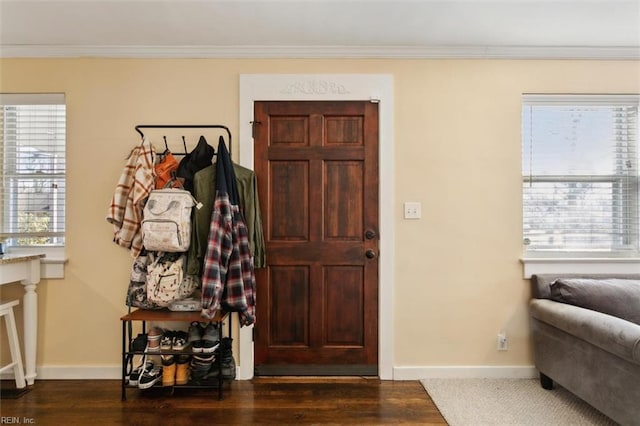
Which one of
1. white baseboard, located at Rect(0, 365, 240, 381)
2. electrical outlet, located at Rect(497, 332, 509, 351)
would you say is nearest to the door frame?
electrical outlet, located at Rect(497, 332, 509, 351)

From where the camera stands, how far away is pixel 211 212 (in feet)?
7.81

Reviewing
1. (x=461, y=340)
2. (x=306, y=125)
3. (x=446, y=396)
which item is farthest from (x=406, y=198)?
(x=446, y=396)

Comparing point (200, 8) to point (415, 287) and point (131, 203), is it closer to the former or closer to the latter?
point (131, 203)

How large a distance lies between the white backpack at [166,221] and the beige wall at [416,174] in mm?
518

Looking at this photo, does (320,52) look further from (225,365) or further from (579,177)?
(225,365)

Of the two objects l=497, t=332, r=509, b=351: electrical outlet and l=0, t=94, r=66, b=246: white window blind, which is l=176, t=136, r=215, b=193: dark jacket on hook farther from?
l=497, t=332, r=509, b=351: electrical outlet

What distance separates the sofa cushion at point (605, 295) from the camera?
217cm

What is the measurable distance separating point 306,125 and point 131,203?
4.08 ft

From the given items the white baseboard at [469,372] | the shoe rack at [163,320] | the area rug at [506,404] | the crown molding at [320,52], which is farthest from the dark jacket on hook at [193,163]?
the area rug at [506,404]

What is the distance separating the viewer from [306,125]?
2.60m


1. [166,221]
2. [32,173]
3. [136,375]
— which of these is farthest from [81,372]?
[32,173]

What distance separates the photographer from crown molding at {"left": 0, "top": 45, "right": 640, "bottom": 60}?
101 inches

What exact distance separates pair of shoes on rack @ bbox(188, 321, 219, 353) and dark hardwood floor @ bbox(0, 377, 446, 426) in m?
0.29

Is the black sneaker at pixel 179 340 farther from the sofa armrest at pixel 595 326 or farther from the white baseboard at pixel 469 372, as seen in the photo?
the sofa armrest at pixel 595 326
